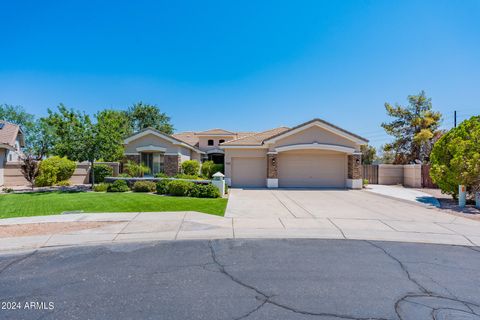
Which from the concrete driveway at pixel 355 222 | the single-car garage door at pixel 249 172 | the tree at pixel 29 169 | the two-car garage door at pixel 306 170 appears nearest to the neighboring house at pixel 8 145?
the tree at pixel 29 169

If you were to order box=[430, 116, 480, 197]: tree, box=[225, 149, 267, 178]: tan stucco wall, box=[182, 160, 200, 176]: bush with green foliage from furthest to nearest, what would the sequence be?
1. box=[182, 160, 200, 176]: bush with green foliage
2. box=[225, 149, 267, 178]: tan stucco wall
3. box=[430, 116, 480, 197]: tree

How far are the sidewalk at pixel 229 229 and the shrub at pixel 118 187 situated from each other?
6.86 m

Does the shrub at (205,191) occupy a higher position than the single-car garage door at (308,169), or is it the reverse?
the single-car garage door at (308,169)

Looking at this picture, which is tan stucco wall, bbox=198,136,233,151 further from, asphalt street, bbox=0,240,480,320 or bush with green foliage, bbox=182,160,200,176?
asphalt street, bbox=0,240,480,320

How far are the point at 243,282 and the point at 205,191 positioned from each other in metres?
9.88

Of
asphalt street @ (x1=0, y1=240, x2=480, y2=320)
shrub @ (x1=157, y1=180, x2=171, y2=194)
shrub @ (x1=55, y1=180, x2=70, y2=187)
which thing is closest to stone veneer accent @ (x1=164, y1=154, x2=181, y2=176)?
shrub @ (x1=157, y1=180, x2=171, y2=194)

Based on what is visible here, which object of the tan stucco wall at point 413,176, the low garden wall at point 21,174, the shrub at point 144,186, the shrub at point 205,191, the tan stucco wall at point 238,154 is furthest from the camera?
the tan stucco wall at point 413,176

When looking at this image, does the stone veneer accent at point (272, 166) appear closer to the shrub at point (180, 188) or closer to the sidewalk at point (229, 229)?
the shrub at point (180, 188)

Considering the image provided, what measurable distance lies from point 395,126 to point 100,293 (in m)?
32.7

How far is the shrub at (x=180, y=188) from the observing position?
14672mm

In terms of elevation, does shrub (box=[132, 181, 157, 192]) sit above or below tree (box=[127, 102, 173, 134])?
below

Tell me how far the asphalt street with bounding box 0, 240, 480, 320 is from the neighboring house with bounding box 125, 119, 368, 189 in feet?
45.5

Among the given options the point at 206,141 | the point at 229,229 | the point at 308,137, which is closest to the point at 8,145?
the point at 206,141

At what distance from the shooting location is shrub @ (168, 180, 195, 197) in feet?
48.1
